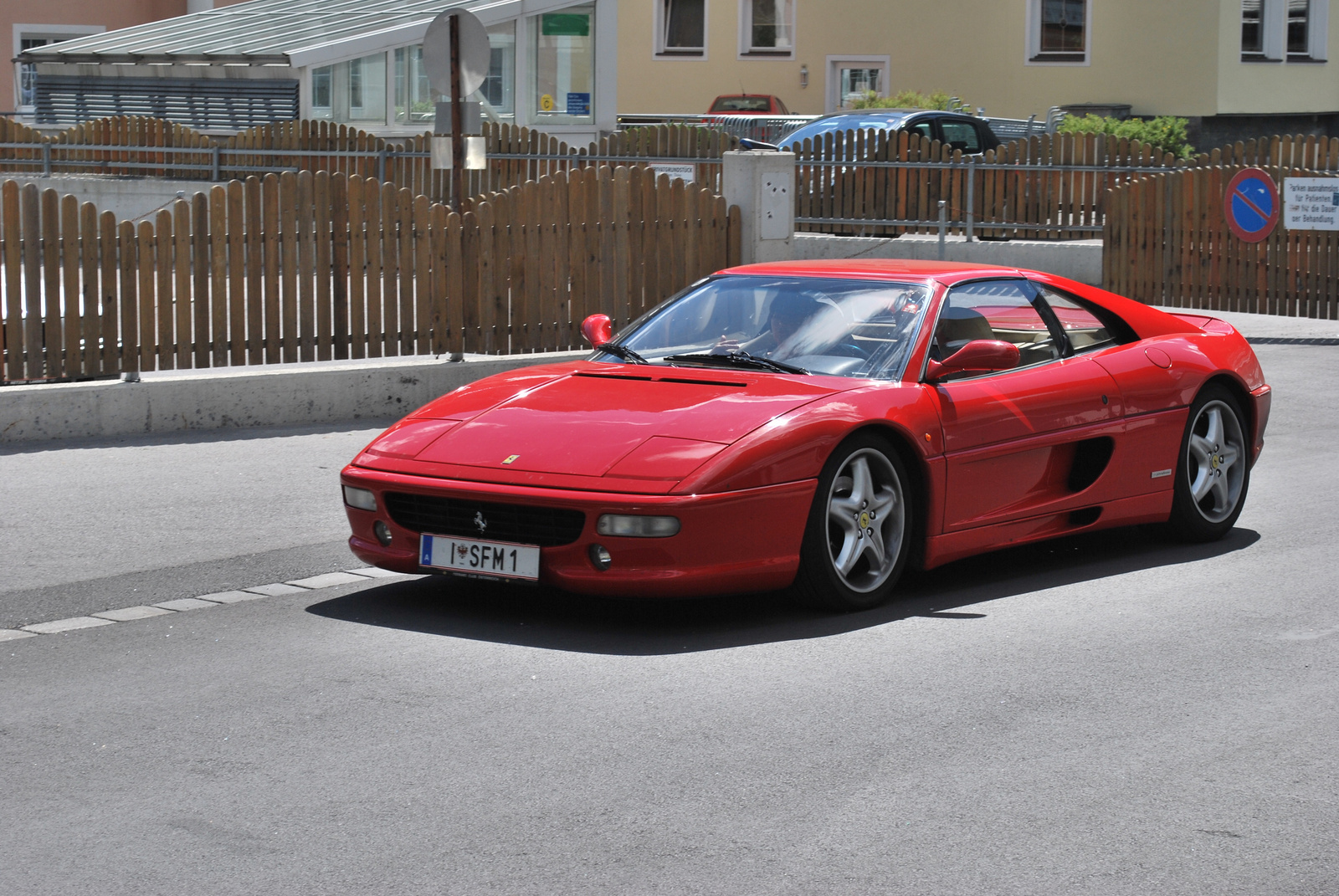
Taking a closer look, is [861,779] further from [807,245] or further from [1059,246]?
[807,245]

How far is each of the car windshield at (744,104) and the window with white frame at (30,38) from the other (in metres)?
13.0

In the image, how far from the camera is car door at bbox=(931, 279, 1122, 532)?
23.6 ft

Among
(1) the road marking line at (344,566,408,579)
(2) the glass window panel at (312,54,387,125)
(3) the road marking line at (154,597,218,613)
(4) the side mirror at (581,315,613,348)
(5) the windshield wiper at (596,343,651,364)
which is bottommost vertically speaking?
(1) the road marking line at (344,566,408,579)

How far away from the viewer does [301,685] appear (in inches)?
231

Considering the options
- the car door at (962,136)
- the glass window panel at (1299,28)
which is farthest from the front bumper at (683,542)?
the glass window panel at (1299,28)

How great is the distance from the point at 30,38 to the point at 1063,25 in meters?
21.2

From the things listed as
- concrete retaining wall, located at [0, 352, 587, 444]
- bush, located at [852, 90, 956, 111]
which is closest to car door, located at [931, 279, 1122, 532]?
concrete retaining wall, located at [0, 352, 587, 444]

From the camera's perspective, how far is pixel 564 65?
30438mm

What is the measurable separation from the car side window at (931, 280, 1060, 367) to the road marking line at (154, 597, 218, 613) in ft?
9.84

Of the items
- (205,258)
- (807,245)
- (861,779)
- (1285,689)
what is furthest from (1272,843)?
(807,245)

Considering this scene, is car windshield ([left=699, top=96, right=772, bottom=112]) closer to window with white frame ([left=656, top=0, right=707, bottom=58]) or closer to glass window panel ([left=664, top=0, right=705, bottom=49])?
window with white frame ([left=656, top=0, right=707, bottom=58])

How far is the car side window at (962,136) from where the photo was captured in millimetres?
26719

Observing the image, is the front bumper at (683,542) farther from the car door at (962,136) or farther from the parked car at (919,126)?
the car door at (962,136)

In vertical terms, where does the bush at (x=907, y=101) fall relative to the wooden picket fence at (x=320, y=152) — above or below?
above
